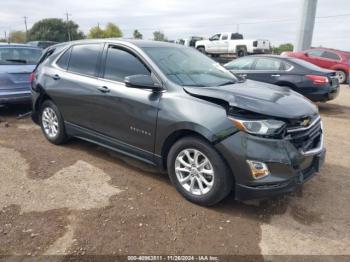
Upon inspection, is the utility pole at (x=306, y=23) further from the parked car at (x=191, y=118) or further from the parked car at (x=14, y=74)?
the parked car at (x=191, y=118)

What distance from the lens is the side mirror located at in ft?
12.3

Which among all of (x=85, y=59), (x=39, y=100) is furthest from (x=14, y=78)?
(x=85, y=59)

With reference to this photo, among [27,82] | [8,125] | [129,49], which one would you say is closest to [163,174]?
[129,49]

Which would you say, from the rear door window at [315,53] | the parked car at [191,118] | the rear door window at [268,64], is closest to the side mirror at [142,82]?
the parked car at [191,118]

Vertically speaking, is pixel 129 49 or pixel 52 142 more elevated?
pixel 129 49

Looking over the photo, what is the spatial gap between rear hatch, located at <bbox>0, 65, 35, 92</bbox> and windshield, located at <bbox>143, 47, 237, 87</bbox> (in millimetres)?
4124

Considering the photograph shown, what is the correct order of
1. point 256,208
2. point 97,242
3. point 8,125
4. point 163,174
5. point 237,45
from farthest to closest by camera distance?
point 237,45, point 8,125, point 163,174, point 256,208, point 97,242

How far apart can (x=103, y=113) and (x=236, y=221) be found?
2189mm

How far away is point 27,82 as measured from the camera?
24.0 ft

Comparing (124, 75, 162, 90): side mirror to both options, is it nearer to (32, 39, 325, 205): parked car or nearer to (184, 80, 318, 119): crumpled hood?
(32, 39, 325, 205): parked car

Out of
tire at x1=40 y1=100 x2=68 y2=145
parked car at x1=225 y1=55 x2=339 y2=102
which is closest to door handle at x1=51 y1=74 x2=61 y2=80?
tire at x1=40 y1=100 x2=68 y2=145

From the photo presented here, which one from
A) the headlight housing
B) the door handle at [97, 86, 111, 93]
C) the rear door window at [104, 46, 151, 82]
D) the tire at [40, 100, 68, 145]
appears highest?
the rear door window at [104, 46, 151, 82]

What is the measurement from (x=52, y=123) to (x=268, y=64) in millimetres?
6044

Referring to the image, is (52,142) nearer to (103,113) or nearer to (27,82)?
(103,113)
